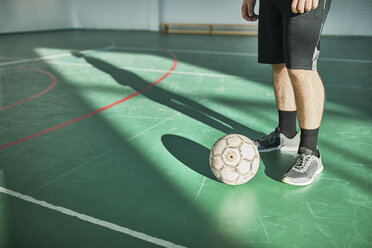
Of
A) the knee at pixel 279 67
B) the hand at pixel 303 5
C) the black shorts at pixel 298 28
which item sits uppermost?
the hand at pixel 303 5

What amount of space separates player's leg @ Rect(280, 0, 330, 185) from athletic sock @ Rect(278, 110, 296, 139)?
349 mm

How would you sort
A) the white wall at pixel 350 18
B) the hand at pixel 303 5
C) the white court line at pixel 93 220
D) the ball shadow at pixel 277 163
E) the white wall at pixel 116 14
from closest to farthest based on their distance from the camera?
the white court line at pixel 93 220
the hand at pixel 303 5
the ball shadow at pixel 277 163
the white wall at pixel 350 18
the white wall at pixel 116 14

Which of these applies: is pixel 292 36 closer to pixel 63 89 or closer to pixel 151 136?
pixel 151 136

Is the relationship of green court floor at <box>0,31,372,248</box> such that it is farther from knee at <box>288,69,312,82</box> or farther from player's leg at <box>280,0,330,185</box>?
Result: knee at <box>288,69,312,82</box>

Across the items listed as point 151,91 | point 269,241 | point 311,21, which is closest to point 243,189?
point 269,241

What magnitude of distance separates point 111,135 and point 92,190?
3.09 ft

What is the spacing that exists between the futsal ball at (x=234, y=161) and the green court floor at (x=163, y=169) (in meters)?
0.08

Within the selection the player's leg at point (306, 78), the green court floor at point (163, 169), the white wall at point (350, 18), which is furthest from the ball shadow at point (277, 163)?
the white wall at point (350, 18)

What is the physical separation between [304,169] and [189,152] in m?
0.87

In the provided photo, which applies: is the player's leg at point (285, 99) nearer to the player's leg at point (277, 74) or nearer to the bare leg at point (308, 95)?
the player's leg at point (277, 74)

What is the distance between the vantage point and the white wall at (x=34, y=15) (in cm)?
1269

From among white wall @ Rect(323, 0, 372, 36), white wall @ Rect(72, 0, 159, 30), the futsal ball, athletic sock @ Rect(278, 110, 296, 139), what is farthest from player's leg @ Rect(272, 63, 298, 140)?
white wall @ Rect(72, 0, 159, 30)

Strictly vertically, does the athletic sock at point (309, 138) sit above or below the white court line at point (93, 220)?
above

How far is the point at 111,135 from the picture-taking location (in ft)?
9.52
